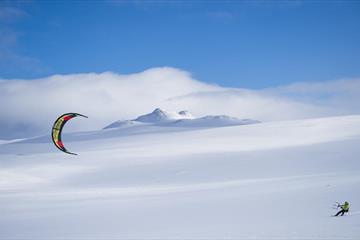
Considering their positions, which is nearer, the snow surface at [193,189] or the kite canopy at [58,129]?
the snow surface at [193,189]

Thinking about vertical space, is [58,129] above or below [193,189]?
above

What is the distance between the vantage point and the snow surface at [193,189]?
44.3 ft

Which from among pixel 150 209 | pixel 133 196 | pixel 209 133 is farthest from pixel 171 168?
pixel 209 133

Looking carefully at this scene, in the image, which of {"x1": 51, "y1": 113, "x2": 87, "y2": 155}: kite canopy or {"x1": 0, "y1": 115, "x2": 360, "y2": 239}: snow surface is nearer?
{"x1": 0, "y1": 115, "x2": 360, "y2": 239}: snow surface

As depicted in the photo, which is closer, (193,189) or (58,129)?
(58,129)

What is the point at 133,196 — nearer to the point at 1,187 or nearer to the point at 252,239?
the point at 1,187

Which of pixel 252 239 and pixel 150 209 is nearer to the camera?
pixel 252 239

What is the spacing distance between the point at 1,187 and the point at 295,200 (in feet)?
66.8

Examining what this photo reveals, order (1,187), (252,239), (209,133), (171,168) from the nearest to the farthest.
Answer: (252,239)
(1,187)
(171,168)
(209,133)

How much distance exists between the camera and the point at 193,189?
80.6ft

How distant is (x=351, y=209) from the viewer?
15.7 meters

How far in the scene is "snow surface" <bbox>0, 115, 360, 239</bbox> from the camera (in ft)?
44.3

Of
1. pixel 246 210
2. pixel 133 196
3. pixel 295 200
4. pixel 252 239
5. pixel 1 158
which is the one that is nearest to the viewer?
pixel 252 239

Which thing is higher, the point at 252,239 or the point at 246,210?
the point at 246,210
